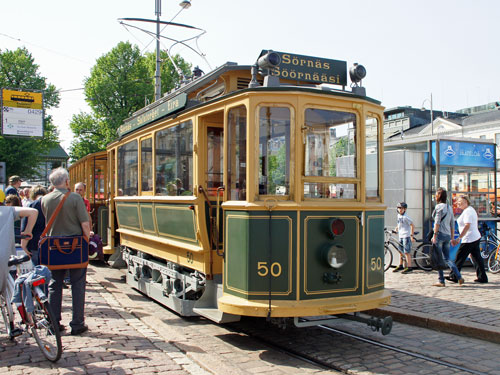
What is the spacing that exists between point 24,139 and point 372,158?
108 ft

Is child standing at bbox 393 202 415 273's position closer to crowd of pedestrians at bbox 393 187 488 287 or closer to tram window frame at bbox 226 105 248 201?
crowd of pedestrians at bbox 393 187 488 287

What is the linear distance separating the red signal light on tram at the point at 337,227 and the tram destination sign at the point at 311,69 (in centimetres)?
163

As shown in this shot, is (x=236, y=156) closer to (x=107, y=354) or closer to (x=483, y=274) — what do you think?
(x=107, y=354)

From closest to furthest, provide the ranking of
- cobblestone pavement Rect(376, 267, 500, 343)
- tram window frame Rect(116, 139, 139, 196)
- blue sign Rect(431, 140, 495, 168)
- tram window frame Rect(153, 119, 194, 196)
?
cobblestone pavement Rect(376, 267, 500, 343), tram window frame Rect(153, 119, 194, 196), tram window frame Rect(116, 139, 139, 196), blue sign Rect(431, 140, 495, 168)

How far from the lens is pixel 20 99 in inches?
932

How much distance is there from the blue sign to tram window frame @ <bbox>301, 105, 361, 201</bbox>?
627cm

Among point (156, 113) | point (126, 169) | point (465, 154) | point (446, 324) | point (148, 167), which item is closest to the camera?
point (446, 324)

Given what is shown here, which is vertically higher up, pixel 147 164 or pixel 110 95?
pixel 110 95

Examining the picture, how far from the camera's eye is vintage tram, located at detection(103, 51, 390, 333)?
5.19 meters

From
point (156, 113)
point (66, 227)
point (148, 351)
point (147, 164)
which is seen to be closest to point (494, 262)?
point (147, 164)

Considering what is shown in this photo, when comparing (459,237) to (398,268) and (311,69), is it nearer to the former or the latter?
(398,268)

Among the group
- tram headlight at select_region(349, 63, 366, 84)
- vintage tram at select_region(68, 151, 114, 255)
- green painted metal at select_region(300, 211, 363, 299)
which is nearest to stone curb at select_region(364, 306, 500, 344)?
green painted metal at select_region(300, 211, 363, 299)

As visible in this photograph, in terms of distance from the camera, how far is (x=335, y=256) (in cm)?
531

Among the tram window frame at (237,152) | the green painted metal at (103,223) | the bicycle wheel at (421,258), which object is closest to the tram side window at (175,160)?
the tram window frame at (237,152)
